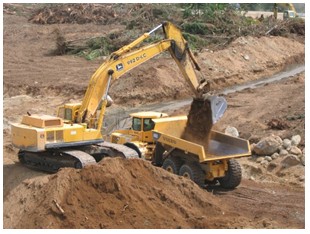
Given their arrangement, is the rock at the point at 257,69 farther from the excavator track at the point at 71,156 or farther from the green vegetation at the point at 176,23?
the excavator track at the point at 71,156

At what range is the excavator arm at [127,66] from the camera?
1670cm

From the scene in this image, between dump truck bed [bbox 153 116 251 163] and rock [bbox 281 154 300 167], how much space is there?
222 cm

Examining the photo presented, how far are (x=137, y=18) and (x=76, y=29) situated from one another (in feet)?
19.6

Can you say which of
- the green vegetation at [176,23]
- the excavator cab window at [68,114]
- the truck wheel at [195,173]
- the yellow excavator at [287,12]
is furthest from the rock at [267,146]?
the yellow excavator at [287,12]

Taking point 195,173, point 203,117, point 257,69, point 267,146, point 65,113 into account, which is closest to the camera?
point 195,173

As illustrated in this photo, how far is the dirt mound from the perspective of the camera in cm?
1250

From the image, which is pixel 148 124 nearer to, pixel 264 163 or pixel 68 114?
pixel 68 114

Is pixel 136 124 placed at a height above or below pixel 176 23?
below

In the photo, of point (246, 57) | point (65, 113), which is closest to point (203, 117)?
point (65, 113)

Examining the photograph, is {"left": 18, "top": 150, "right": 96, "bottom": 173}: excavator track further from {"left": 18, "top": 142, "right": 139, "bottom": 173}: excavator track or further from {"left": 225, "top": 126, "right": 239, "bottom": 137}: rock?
{"left": 225, "top": 126, "right": 239, "bottom": 137}: rock

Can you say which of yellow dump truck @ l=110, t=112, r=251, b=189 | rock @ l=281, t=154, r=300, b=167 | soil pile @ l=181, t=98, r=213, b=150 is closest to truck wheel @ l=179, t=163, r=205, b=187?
yellow dump truck @ l=110, t=112, r=251, b=189

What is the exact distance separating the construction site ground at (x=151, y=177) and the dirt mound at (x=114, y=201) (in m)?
0.02

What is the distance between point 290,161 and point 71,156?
6.64 m

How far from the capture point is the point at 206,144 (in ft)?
55.1
